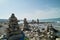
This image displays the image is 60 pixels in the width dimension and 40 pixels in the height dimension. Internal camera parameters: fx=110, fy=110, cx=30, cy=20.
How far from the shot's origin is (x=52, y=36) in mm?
10188

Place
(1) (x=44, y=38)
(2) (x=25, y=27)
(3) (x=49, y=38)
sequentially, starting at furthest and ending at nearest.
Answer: (2) (x=25, y=27), (1) (x=44, y=38), (3) (x=49, y=38)

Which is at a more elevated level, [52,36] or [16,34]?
[16,34]

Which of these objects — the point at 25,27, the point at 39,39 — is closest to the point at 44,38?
the point at 39,39

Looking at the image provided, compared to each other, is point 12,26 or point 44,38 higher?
point 12,26

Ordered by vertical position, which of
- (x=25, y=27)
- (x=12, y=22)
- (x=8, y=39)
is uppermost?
(x=12, y=22)

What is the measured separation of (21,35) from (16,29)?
1.69 ft

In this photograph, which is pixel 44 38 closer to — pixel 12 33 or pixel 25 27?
pixel 12 33

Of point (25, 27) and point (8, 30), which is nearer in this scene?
point (8, 30)

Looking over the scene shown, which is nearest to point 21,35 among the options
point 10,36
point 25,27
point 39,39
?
point 10,36

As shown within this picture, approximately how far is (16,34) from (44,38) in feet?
16.0

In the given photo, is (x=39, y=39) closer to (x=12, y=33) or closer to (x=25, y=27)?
(x=12, y=33)

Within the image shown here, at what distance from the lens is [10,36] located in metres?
6.96

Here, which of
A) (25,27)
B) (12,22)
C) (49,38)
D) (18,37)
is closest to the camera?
(18,37)

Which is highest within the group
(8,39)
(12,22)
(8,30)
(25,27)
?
(12,22)
